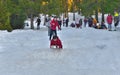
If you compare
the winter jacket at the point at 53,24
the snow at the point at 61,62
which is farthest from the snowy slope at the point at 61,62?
the winter jacket at the point at 53,24

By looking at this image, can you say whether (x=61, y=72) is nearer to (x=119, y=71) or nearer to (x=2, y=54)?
(x=119, y=71)

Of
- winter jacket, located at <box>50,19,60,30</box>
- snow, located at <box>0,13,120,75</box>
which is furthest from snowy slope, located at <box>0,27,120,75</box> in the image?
winter jacket, located at <box>50,19,60,30</box>

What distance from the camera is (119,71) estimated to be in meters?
12.6

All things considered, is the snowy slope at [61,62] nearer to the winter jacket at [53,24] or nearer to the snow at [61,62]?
the snow at [61,62]

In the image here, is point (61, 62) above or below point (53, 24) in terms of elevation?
below

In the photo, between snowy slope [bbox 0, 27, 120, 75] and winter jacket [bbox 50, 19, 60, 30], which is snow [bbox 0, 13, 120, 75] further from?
winter jacket [bbox 50, 19, 60, 30]

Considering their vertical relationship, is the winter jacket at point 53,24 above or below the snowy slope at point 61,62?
above

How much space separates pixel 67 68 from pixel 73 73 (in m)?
1.07

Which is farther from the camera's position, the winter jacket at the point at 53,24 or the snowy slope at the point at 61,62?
the winter jacket at the point at 53,24

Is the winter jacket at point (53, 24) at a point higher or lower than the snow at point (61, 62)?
higher

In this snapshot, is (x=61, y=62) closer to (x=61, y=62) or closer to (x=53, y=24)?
(x=61, y=62)

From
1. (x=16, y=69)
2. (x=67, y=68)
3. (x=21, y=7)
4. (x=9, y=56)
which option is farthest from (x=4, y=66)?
(x=21, y=7)

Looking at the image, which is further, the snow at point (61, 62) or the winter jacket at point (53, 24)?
the winter jacket at point (53, 24)

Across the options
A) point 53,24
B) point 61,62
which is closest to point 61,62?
point 61,62
